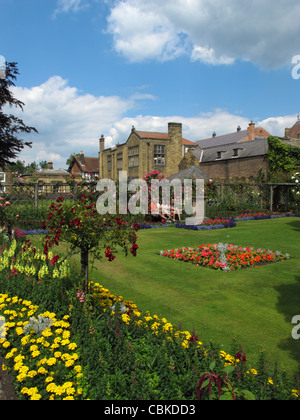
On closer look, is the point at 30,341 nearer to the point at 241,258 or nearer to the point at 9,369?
the point at 9,369

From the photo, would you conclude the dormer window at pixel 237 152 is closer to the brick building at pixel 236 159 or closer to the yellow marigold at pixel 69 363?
the brick building at pixel 236 159

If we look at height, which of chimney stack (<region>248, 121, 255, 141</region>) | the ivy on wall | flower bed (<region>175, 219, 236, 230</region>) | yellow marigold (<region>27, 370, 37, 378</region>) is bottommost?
yellow marigold (<region>27, 370, 37, 378</region>)

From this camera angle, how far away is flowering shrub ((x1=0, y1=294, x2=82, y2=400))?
123 inches

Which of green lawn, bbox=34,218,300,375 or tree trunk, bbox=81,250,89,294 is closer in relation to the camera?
green lawn, bbox=34,218,300,375

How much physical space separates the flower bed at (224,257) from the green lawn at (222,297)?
0.32m

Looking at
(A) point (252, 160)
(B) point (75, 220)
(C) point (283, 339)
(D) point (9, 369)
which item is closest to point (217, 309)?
(C) point (283, 339)

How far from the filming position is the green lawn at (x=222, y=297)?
4441mm

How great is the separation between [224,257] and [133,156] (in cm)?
4164

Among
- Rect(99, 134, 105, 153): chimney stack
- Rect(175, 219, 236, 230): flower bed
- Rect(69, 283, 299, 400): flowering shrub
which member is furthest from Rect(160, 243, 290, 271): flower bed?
Rect(99, 134, 105, 153): chimney stack

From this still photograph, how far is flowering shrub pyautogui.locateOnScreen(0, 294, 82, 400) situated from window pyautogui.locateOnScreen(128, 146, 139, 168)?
44.0 metres

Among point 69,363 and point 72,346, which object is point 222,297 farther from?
point 69,363

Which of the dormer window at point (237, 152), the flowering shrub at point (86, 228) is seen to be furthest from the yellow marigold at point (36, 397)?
the dormer window at point (237, 152)

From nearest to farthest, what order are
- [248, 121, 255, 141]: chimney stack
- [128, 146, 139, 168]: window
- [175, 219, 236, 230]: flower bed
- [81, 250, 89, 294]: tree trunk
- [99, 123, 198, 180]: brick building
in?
[81, 250, 89, 294]: tree trunk → [175, 219, 236, 230]: flower bed → [99, 123, 198, 180]: brick building → [128, 146, 139, 168]: window → [248, 121, 255, 141]: chimney stack

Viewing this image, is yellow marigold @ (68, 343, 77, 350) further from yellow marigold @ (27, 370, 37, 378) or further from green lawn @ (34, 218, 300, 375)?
green lawn @ (34, 218, 300, 375)
